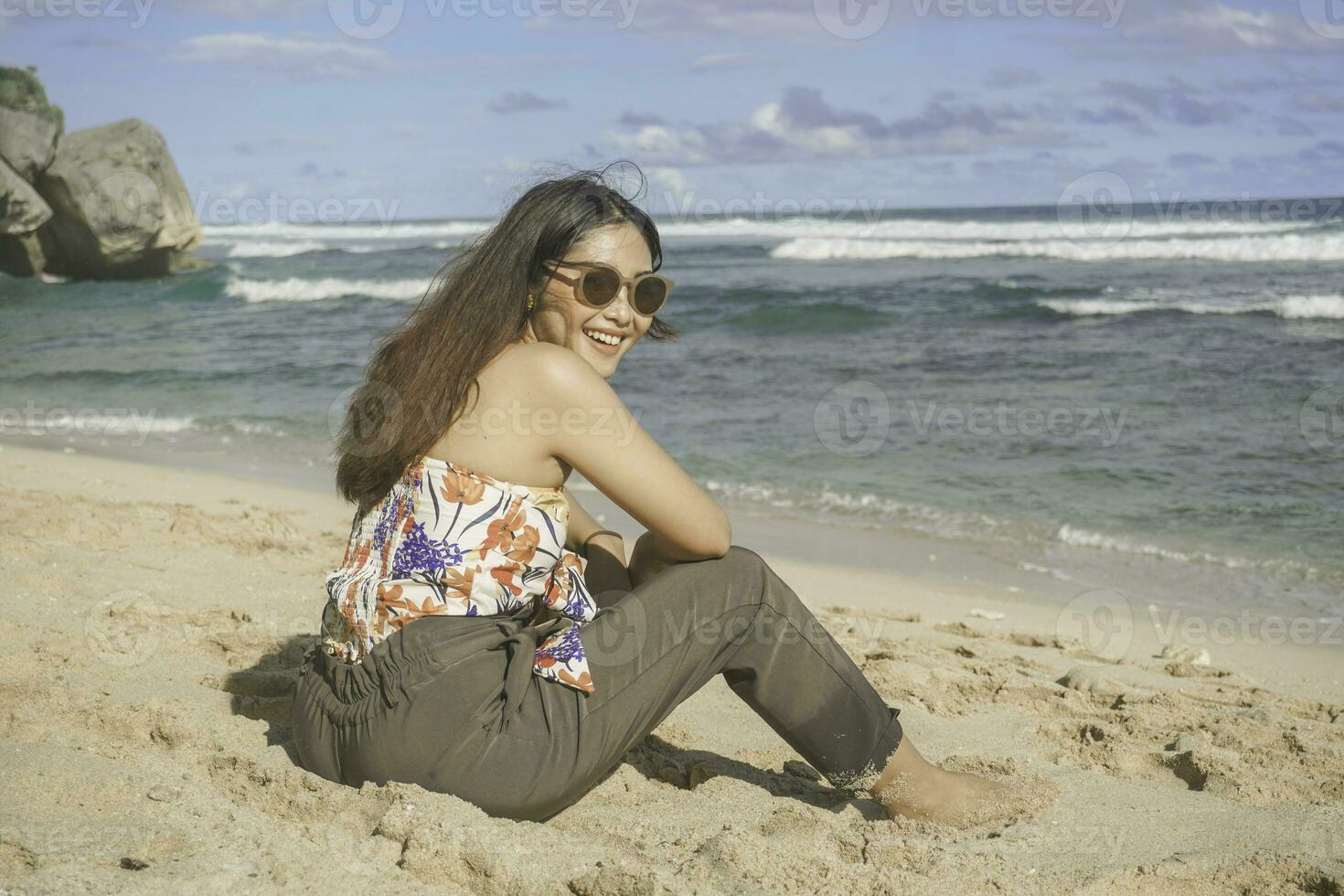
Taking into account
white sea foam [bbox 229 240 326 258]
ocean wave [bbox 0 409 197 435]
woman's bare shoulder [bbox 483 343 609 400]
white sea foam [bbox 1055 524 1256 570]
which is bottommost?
white sea foam [bbox 229 240 326 258]

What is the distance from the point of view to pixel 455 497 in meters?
2.12

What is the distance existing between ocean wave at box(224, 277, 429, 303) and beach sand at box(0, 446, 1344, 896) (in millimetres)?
17090

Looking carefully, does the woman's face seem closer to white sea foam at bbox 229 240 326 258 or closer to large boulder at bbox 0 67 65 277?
large boulder at bbox 0 67 65 277

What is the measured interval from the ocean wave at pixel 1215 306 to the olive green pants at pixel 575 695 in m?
13.4

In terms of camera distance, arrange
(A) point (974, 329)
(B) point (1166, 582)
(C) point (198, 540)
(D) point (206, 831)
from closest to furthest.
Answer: (D) point (206, 831)
(C) point (198, 540)
(B) point (1166, 582)
(A) point (974, 329)

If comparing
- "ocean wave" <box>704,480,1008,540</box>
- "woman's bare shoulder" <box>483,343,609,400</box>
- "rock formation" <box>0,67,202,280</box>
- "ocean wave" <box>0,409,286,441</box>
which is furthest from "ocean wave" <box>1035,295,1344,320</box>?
"rock formation" <box>0,67,202,280</box>

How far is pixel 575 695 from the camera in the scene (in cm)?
212

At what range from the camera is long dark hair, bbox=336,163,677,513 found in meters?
2.16

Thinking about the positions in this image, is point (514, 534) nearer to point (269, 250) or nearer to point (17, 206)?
point (17, 206)

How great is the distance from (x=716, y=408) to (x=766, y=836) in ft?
23.3

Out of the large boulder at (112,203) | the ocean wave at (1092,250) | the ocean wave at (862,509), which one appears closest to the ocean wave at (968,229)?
the ocean wave at (1092,250)

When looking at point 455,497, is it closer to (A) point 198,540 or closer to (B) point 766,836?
(B) point 766,836

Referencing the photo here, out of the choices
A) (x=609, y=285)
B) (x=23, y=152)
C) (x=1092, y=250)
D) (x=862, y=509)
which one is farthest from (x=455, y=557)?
(x=1092, y=250)

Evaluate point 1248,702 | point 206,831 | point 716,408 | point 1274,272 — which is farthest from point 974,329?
point 206,831
